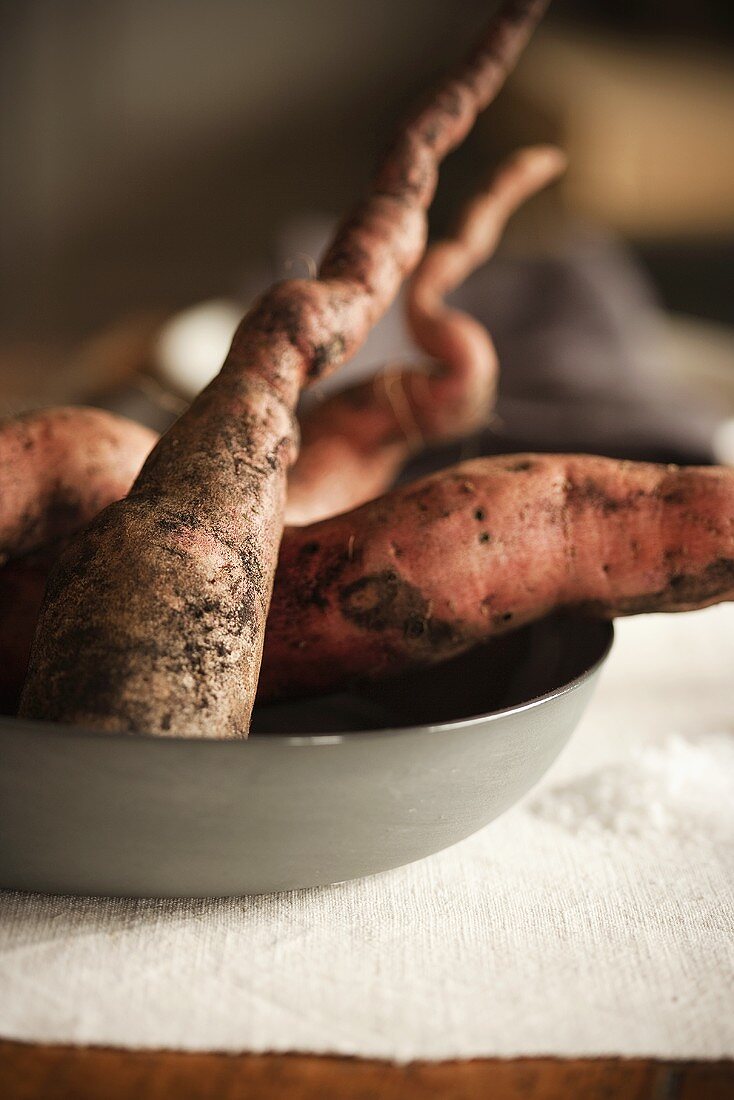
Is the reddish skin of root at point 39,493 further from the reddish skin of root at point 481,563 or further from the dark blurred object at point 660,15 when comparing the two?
the dark blurred object at point 660,15

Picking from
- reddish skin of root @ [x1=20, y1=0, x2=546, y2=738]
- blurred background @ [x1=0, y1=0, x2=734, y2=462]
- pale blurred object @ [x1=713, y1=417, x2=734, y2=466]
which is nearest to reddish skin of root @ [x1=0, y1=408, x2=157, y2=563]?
reddish skin of root @ [x1=20, y1=0, x2=546, y2=738]

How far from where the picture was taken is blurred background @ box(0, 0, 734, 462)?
3.19m

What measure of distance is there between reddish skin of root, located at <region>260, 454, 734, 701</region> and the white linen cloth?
0.42 feet

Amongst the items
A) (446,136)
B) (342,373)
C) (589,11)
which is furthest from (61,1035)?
(589,11)

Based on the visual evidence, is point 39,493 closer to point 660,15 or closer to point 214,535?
point 214,535

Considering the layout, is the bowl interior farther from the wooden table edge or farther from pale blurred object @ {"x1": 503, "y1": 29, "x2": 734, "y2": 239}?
pale blurred object @ {"x1": 503, "y1": 29, "x2": 734, "y2": 239}

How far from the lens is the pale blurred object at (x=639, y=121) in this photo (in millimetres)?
3184

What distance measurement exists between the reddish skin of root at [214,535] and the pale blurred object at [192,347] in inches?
25.7

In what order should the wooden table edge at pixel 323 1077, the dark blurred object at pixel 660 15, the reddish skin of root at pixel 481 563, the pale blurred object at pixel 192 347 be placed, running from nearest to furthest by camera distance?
the wooden table edge at pixel 323 1077 < the reddish skin of root at pixel 481 563 < the pale blurred object at pixel 192 347 < the dark blurred object at pixel 660 15

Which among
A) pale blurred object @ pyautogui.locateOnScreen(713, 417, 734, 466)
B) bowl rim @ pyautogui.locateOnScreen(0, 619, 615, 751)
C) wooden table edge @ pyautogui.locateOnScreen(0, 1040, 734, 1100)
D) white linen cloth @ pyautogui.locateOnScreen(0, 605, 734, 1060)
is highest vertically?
pale blurred object @ pyautogui.locateOnScreen(713, 417, 734, 466)

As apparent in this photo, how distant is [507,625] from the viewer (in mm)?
643

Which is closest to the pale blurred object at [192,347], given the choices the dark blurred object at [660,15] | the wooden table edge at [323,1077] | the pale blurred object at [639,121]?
the wooden table edge at [323,1077]

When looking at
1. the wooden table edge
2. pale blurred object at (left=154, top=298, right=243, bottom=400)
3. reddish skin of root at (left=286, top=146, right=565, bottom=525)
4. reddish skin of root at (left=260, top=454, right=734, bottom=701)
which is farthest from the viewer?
pale blurred object at (left=154, top=298, right=243, bottom=400)

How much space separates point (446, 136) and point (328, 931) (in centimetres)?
56
